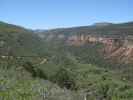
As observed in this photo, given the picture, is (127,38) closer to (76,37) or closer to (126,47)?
(126,47)

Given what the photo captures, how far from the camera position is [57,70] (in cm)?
3981

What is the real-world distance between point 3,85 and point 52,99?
9.14 ft

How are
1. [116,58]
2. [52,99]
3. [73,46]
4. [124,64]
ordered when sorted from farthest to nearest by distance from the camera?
[73,46] < [116,58] < [124,64] < [52,99]

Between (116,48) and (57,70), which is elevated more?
(57,70)

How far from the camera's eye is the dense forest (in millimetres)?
15242

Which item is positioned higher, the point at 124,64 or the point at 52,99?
the point at 52,99

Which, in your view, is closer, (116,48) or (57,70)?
(57,70)

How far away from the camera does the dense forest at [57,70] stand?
15.2m

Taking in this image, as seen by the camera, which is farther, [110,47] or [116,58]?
[110,47]

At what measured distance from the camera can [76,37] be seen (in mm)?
130750

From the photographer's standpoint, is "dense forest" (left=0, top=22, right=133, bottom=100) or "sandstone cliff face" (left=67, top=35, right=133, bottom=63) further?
"sandstone cliff face" (left=67, top=35, right=133, bottom=63)

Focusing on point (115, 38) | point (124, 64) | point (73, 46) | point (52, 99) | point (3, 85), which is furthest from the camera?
point (73, 46)

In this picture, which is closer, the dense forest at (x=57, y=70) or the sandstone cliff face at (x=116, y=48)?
the dense forest at (x=57, y=70)

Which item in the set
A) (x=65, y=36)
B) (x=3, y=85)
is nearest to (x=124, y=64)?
(x=65, y=36)
